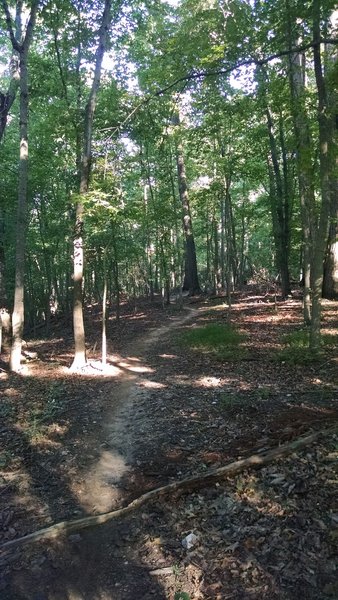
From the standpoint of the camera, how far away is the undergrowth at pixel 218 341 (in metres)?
10.4

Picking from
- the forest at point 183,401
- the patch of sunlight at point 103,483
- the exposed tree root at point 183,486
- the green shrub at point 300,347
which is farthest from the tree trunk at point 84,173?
the exposed tree root at point 183,486

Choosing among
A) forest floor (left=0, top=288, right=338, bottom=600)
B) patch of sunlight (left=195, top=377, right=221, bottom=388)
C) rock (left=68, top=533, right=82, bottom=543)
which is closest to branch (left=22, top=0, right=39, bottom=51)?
forest floor (left=0, top=288, right=338, bottom=600)

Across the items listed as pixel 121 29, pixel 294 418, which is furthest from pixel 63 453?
pixel 121 29

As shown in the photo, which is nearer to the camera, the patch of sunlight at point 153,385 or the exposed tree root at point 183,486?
the exposed tree root at point 183,486

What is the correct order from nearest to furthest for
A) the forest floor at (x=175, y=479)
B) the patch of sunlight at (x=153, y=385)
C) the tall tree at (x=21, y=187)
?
the forest floor at (x=175, y=479) → the patch of sunlight at (x=153, y=385) → the tall tree at (x=21, y=187)

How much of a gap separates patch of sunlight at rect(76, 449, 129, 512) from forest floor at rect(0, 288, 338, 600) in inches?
0.8

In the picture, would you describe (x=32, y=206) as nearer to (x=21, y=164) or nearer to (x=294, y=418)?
(x=21, y=164)

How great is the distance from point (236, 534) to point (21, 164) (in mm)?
10523

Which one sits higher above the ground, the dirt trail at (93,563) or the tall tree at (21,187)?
the tall tree at (21,187)

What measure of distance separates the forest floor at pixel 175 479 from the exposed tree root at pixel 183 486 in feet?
0.21

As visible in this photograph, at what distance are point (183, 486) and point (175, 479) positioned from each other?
32 centimetres

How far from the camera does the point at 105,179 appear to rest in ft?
32.2

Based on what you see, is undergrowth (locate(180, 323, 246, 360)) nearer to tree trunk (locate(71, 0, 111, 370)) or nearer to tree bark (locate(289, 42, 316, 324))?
tree bark (locate(289, 42, 316, 324))

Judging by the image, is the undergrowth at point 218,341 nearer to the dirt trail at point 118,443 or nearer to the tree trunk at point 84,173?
the dirt trail at point 118,443
